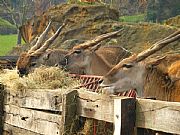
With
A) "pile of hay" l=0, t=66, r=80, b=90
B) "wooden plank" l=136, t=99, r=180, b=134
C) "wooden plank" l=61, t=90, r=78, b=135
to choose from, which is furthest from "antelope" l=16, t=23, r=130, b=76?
"wooden plank" l=136, t=99, r=180, b=134

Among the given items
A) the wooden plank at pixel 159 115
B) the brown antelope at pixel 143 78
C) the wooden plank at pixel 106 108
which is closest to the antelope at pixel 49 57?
the brown antelope at pixel 143 78

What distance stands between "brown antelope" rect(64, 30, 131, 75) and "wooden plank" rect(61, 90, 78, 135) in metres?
3.89

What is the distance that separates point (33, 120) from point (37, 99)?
1.04ft

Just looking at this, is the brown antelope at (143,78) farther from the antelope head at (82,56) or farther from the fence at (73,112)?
the antelope head at (82,56)

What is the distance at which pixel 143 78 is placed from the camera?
800 cm

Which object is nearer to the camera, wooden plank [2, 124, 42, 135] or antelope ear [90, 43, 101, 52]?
wooden plank [2, 124, 42, 135]

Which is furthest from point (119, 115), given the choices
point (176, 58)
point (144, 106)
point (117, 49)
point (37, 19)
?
point (37, 19)

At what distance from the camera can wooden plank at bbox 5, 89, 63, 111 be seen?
21.3 feet

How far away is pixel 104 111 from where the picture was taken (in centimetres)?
553

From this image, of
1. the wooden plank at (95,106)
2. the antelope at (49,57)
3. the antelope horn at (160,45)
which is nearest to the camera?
the wooden plank at (95,106)

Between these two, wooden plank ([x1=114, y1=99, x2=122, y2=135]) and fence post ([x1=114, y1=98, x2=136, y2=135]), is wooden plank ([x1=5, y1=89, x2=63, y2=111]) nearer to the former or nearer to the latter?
wooden plank ([x1=114, y1=99, x2=122, y2=135])

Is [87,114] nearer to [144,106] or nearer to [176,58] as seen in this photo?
[144,106]

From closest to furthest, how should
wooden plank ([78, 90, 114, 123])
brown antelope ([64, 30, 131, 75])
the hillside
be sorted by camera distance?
wooden plank ([78, 90, 114, 123]), brown antelope ([64, 30, 131, 75]), the hillside

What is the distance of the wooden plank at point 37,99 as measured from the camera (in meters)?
6.50
